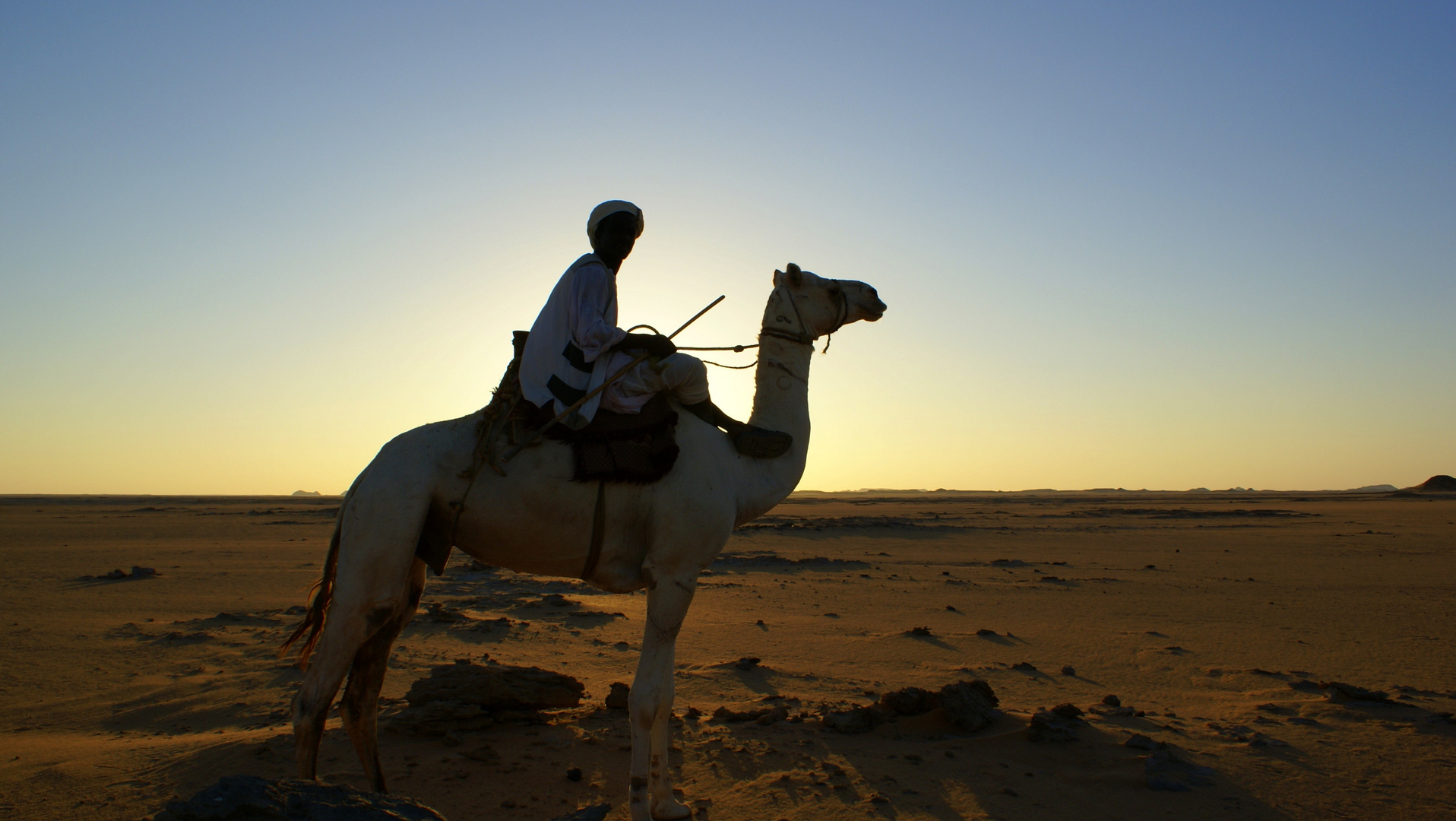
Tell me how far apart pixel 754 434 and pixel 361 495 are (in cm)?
238

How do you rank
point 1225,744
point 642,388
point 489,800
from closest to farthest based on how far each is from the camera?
1. point 642,388
2. point 489,800
3. point 1225,744

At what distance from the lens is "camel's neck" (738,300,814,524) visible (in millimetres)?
5723

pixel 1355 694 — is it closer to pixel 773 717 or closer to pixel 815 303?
pixel 773 717

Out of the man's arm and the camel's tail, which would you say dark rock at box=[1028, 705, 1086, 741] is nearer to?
the man's arm

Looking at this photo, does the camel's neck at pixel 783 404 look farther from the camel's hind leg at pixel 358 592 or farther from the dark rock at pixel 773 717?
the dark rock at pixel 773 717

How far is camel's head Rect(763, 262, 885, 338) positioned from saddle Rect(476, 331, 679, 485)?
1.21 m

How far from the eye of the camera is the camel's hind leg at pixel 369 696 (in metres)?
5.25

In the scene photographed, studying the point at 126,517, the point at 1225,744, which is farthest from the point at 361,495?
the point at 126,517

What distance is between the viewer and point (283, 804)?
12.6ft

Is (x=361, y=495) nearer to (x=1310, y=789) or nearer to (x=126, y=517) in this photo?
(x=1310, y=789)

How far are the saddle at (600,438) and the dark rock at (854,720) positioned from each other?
322 cm

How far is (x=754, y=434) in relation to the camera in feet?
18.5

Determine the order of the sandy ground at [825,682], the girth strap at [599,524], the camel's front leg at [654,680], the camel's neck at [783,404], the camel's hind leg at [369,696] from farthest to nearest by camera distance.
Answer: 1. the sandy ground at [825,682]
2. the camel's neck at [783,404]
3. the camel's hind leg at [369,696]
4. the girth strap at [599,524]
5. the camel's front leg at [654,680]

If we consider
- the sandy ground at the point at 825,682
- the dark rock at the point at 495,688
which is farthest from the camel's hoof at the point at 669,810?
the dark rock at the point at 495,688
